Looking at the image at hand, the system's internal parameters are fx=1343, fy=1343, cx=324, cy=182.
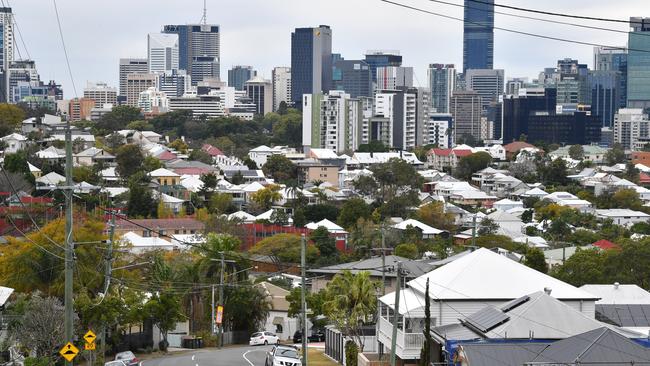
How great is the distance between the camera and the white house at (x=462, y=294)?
3447 cm

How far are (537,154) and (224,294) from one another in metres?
109

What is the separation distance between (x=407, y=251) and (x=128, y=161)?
56.5 metres

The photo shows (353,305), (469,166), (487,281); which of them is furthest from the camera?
(469,166)

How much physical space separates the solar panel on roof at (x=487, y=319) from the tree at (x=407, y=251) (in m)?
32.2

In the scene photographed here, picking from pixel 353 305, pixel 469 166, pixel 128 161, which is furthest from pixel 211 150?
pixel 353 305

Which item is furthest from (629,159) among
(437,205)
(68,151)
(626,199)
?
(68,151)

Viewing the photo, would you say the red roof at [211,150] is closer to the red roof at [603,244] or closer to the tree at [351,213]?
the tree at [351,213]

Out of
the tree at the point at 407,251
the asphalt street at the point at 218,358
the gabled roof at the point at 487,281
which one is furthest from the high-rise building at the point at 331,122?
the gabled roof at the point at 487,281

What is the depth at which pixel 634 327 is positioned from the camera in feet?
118

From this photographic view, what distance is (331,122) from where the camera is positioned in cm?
18050

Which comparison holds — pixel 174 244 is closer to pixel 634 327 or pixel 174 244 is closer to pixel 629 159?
pixel 634 327

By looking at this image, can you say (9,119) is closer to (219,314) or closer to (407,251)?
(407,251)

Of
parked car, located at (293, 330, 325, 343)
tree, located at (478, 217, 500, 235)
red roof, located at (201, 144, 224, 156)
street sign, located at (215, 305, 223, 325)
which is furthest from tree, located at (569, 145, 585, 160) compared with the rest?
street sign, located at (215, 305, 223, 325)

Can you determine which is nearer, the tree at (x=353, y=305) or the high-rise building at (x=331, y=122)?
the tree at (x=353, y=305)
